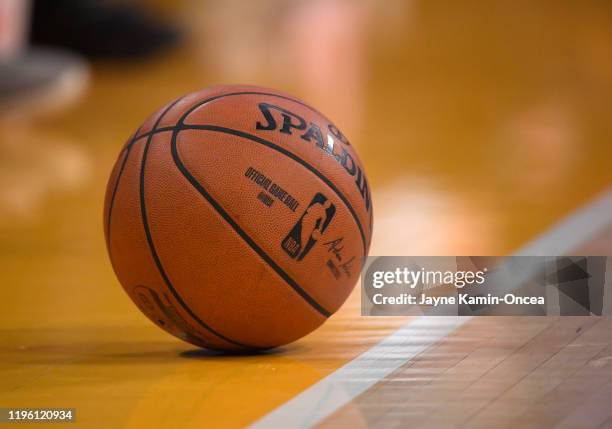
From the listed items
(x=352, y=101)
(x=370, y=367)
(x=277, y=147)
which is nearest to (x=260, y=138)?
(x=277, y=147)

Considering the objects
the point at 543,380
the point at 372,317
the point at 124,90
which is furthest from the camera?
the point at 124,90

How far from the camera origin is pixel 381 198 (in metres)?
6.05

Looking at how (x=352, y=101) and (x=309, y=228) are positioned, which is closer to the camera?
(x=309, y=228)

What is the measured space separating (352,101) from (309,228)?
6390 millimetres

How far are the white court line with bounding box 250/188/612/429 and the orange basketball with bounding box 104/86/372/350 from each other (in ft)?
0.69

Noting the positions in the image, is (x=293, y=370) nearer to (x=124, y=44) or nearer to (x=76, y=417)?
(x=76, y=417)

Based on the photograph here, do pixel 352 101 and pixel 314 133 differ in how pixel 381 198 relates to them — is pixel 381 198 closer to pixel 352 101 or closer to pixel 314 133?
pixel 314 133

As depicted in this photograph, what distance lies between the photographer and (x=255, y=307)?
3131mm

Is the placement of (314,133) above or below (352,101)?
below

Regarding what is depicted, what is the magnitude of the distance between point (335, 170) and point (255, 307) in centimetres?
45

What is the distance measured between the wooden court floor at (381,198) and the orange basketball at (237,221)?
18 centimetres

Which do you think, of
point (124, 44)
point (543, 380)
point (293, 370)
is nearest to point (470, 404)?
point (543, 380)

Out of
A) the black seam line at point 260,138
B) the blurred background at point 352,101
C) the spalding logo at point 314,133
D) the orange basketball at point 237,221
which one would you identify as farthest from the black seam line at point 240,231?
the blurred background at point 352,101

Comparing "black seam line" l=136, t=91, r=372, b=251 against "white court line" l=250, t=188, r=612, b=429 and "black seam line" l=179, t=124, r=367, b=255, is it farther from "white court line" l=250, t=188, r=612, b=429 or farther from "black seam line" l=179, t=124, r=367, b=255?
"white court line" l=250, t=188, r=612, b=429
